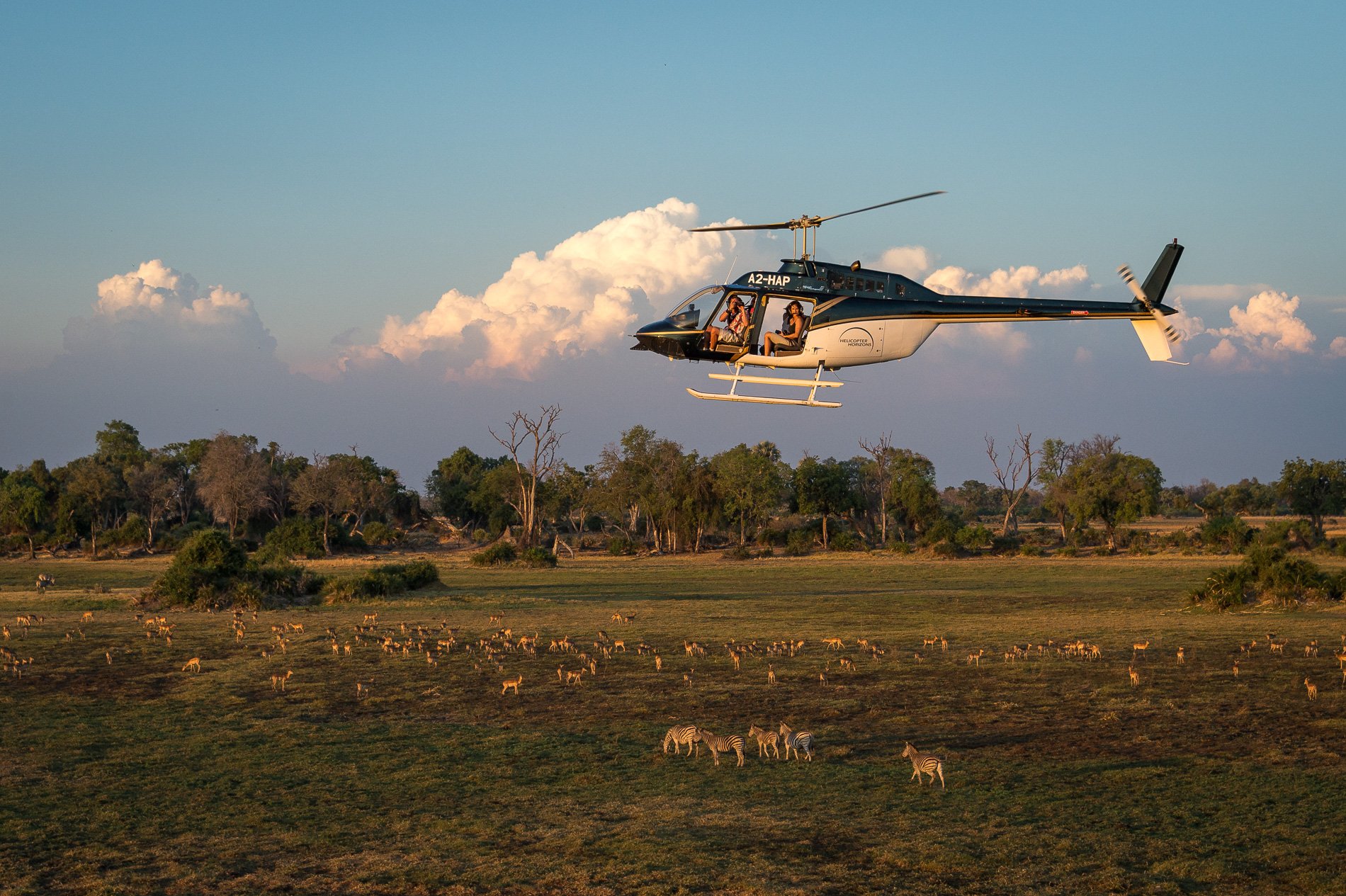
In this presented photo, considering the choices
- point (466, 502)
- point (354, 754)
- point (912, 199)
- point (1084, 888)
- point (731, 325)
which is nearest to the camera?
point (1084, 888)

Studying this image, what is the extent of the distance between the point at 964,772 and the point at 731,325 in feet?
45.4

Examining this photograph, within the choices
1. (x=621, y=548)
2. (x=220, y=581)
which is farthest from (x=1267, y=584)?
(x=621, y=548)

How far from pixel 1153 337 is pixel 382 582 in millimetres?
26982

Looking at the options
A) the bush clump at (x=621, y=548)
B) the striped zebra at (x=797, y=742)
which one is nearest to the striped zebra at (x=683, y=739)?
the striped zebra at (x=797, y=742)

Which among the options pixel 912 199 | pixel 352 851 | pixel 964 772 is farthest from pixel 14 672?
pixel 912 199

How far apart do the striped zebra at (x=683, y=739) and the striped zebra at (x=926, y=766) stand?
2.78 meters

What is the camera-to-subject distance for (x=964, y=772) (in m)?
13.7

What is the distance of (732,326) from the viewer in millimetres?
25594

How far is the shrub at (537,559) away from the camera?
Result: 6134 centimetres

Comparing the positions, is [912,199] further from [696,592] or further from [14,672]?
[696,592]

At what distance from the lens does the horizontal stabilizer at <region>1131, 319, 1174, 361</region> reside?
1085 inches

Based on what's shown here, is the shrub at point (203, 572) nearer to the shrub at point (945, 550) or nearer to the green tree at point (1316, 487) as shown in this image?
the shrub at point (945, 550)

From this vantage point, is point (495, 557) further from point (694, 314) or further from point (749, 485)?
point (694, 314)

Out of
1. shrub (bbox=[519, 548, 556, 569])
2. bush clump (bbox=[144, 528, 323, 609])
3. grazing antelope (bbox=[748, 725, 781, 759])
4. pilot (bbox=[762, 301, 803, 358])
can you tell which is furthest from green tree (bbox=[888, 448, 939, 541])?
grazing antelope (bbox=[748, 725, 781, 759])
